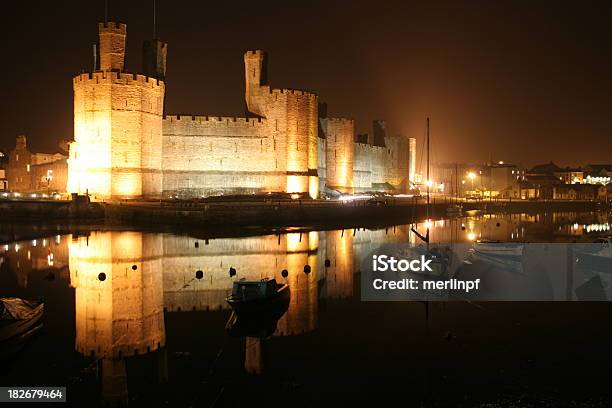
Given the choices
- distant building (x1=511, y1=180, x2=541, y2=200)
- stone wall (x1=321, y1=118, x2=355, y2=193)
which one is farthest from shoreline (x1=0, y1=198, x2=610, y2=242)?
distant building (x1=511, y1=180, x2=541, y2=200)

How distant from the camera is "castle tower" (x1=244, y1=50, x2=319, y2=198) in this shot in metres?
33.4

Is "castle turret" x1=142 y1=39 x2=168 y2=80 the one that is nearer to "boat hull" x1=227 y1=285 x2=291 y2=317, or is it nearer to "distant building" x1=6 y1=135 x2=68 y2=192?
"distant building" x1=6 y1=135 x2=68 y2=192

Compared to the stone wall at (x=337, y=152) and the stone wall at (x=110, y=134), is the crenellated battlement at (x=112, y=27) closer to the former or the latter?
the stone wall at (x=110, y=134)

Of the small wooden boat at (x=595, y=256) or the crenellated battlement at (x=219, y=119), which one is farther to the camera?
the crenellated battlement at (x=219, y=119)

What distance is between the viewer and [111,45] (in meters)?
28.2

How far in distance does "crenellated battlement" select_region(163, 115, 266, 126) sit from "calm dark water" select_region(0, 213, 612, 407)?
56.7 feet

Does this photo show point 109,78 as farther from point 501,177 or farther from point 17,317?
point 501,177

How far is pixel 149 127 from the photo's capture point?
29.3 metres

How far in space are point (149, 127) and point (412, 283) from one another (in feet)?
A: 62.9

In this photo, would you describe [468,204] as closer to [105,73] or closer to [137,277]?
[105,73]

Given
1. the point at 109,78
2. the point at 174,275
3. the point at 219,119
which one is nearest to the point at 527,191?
the point at 219,119

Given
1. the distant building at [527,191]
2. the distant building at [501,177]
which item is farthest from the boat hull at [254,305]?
the distant building at [501,177]

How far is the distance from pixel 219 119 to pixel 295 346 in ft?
82.6

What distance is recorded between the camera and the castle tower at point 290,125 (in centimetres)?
3341
